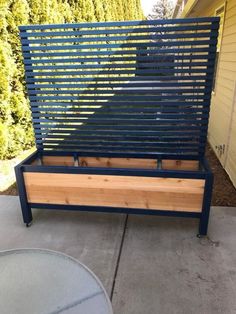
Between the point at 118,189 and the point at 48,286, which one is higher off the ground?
the point at 48,286

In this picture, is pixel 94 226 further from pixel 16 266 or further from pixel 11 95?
pixel 11 95

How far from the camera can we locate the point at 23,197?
241 centimetres

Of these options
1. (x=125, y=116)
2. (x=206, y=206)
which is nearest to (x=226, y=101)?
(x=125, y=116)

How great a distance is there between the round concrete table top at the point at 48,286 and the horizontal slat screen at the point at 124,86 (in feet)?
4.82

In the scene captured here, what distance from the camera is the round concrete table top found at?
103cm

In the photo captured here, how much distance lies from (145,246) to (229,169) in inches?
70.3

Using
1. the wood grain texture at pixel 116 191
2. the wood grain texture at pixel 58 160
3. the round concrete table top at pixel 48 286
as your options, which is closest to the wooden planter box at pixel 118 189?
the wood grain texture at pixel 116 191

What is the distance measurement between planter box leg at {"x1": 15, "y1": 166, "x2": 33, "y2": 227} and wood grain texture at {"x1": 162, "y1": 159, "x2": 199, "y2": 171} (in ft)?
4.32

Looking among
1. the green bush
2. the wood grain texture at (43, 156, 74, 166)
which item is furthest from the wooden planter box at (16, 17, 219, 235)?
the green bush

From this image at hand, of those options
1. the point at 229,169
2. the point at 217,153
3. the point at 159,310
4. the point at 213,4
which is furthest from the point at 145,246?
the point at 213,4

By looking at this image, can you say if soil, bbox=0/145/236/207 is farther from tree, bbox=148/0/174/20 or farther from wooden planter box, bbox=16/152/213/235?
tree, bbox=148/0/174/20

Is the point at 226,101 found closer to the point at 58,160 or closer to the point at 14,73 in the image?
the point at 58,160

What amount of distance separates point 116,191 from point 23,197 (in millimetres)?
849

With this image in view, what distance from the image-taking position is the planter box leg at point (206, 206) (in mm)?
2096
